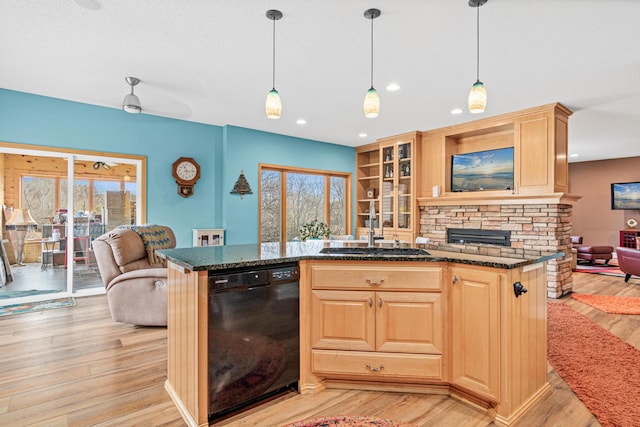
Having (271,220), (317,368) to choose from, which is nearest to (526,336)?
(317,368)

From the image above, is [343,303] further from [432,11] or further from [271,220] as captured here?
[271,220]

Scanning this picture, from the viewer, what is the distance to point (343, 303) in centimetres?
221

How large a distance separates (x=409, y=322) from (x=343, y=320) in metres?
0.41

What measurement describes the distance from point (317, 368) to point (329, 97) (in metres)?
3.22

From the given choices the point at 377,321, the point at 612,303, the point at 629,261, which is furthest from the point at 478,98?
the point at 629,261

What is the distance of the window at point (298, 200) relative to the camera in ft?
20.5

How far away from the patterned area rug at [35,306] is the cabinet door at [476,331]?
4.42 meters

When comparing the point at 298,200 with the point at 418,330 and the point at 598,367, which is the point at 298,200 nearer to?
the point at 418,330

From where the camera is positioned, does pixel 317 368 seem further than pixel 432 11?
No

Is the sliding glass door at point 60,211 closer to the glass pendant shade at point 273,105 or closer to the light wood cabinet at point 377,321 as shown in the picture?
the glass pendant shade at point 273,105

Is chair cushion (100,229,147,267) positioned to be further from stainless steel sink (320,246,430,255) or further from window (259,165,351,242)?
window (259,165,351,242)

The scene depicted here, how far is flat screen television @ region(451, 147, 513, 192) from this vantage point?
507 cm

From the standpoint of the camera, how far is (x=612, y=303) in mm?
4477

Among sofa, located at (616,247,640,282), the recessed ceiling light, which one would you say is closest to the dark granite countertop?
the recessed ceiling light
